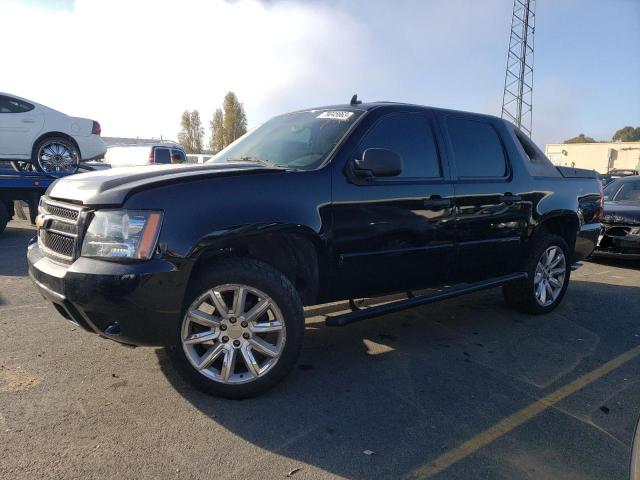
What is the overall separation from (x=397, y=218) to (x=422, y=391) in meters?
1.25

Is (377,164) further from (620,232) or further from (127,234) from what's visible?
(620,232)

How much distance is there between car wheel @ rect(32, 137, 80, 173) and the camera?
9102mm

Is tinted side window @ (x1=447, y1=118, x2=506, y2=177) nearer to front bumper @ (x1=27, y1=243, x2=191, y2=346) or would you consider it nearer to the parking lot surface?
the parking lot surface

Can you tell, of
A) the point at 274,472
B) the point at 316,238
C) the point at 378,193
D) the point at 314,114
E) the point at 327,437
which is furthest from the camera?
the point at 314,114

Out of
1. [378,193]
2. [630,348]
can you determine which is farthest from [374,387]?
[630,348]

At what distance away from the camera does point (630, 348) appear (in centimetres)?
425

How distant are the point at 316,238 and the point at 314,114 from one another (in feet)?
4.38

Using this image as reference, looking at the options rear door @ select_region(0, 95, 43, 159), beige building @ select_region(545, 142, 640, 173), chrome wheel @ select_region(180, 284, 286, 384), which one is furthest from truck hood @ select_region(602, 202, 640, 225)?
beige building @ select_region(545, 142, 640, 173)

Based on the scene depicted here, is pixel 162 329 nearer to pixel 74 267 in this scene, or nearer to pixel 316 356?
pixel 74 267

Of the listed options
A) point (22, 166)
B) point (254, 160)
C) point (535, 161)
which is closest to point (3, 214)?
point (22, 166)

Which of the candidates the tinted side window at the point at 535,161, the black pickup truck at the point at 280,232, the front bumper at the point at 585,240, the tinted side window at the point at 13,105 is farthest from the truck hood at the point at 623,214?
the tinted side window at the point at 13,105

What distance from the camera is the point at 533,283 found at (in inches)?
192

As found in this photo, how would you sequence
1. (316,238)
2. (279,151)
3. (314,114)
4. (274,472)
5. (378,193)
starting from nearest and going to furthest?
(274,472)
(316,238)
(378,193)
(279,151)
(314,114)

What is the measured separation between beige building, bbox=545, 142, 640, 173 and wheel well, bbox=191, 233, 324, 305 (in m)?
57.3
